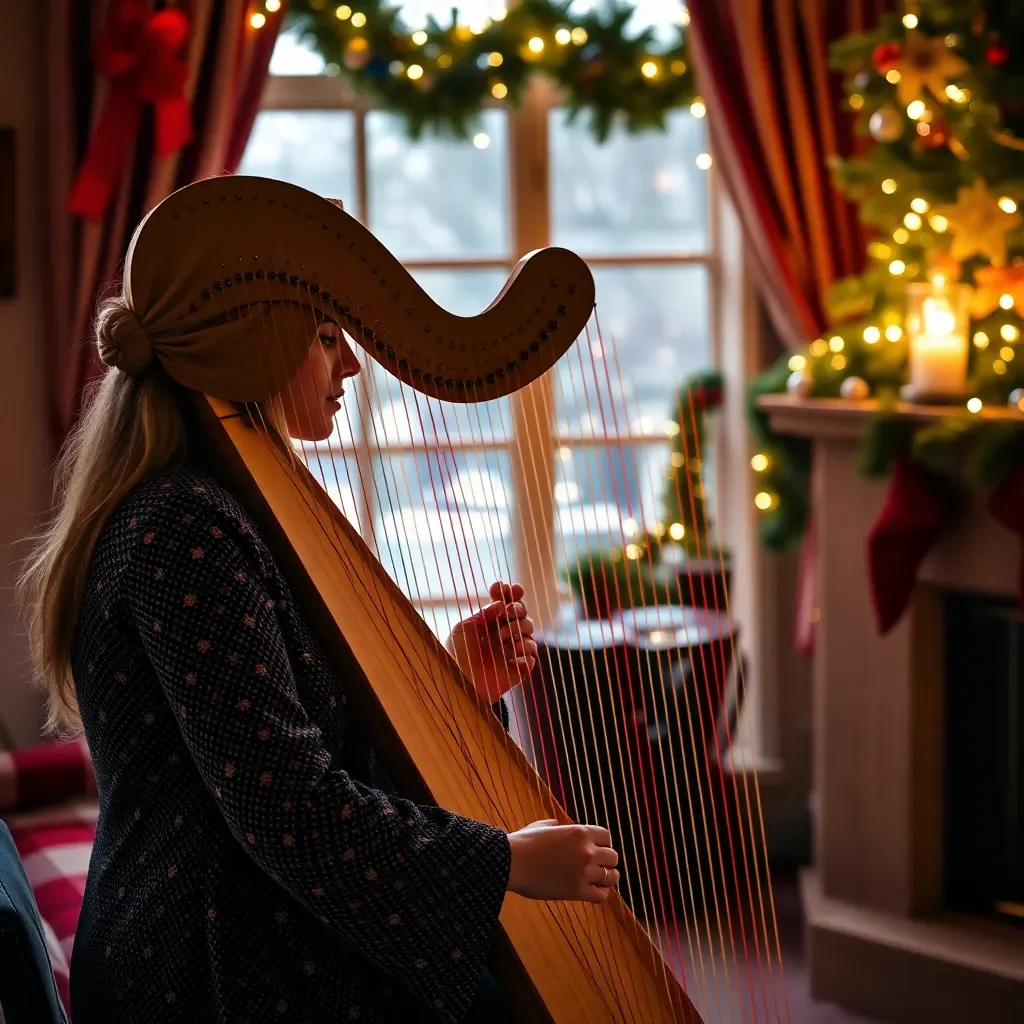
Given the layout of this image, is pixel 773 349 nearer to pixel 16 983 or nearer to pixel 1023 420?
pixel 1023 420

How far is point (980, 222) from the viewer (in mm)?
2475

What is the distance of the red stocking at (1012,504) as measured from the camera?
2.46 meters

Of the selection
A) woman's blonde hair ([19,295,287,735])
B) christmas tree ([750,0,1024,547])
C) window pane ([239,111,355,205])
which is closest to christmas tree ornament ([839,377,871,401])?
christmas tree ([750,0,1024,547])

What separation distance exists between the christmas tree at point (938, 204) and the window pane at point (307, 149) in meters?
1.23

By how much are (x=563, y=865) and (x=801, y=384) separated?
1830 millimetres

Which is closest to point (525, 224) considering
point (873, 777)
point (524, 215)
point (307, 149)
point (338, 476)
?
point (524, 215)

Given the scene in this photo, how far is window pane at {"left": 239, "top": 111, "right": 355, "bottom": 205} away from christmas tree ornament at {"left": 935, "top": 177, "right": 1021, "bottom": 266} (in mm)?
1491

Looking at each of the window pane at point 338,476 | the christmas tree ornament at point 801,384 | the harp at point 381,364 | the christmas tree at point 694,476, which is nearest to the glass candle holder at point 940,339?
the christmas tree ornament at point 801,384

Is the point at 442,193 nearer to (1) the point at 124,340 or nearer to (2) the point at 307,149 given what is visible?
(2) the point at 307,149

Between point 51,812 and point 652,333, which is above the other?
point 652,333

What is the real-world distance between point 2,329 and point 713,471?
71.4 inches

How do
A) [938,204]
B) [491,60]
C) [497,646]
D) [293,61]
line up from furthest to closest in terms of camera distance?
[293,61]
[491,60]
[938,204]
[497,646]

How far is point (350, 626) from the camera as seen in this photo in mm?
1328

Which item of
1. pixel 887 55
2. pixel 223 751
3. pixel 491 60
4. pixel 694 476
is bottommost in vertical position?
pixel 223 751
